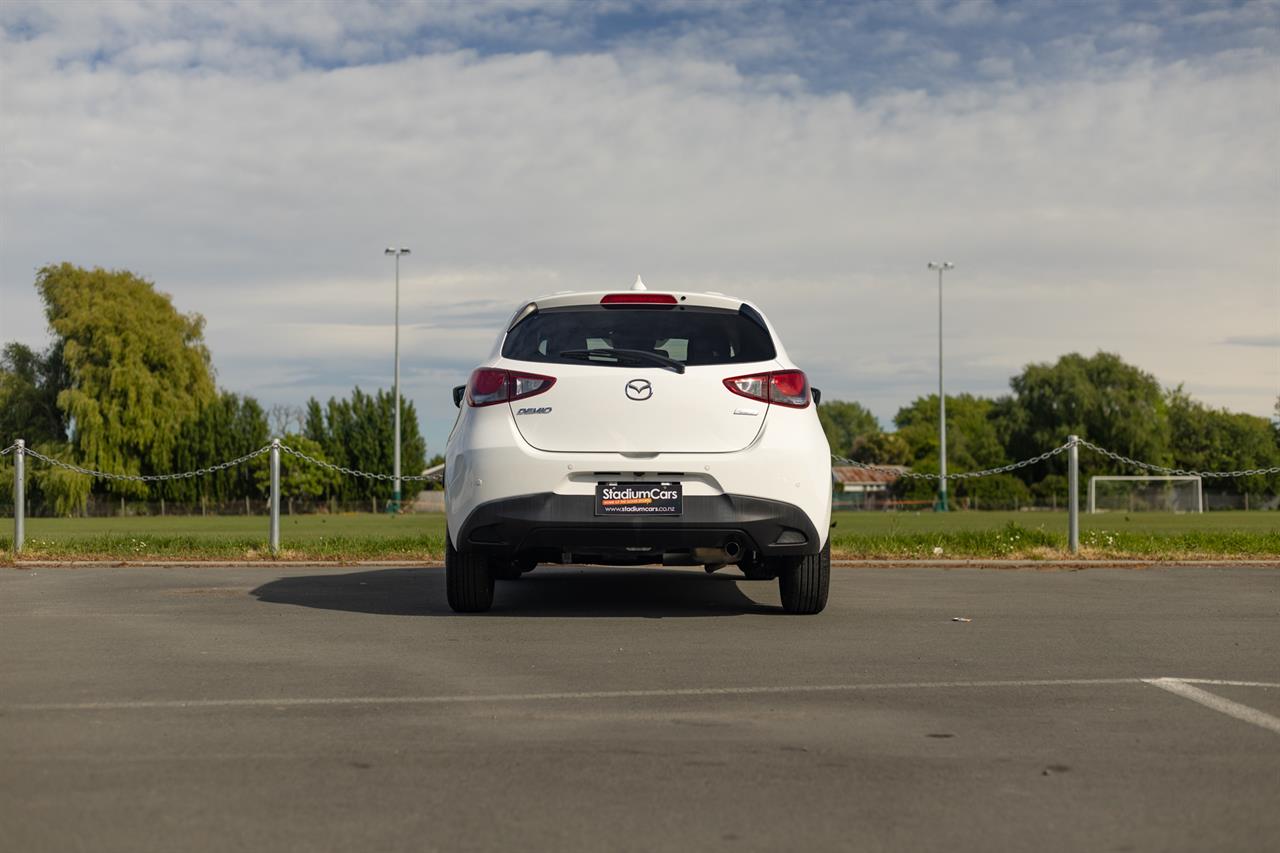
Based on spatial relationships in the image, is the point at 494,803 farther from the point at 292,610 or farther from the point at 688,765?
the point at 292,610

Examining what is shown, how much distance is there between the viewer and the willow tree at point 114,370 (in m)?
70.2

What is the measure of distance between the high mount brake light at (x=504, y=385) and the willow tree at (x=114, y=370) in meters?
65.6

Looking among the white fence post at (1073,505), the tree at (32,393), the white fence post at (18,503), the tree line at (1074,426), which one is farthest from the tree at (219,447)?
the white fence post at (1073,505)

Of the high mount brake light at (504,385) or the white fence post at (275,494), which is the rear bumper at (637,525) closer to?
the high mount brake light at (504,385)

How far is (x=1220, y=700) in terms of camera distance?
5781 millimetres

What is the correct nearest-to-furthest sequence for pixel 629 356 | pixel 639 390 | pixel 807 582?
pixel 639 390 → pixel 629 356 → pixel 807 582

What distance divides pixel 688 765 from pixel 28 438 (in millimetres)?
74945

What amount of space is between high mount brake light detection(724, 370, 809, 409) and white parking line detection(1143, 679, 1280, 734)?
273cm

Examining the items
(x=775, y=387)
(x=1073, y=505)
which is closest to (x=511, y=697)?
(x=775, y=387)

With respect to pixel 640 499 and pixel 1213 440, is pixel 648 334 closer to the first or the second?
pixel 640 499

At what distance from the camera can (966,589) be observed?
37.0ft

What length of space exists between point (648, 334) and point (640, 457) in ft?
2.90

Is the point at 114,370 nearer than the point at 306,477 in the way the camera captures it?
Yes

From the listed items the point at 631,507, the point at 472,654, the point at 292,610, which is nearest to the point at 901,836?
the point at 472,654
